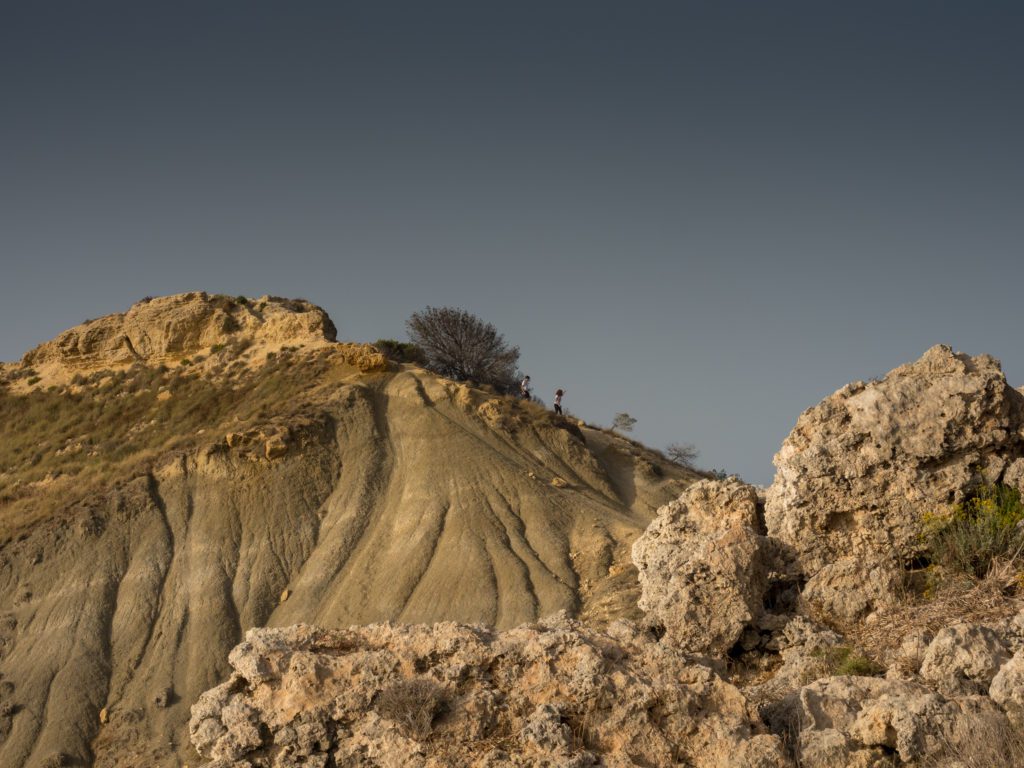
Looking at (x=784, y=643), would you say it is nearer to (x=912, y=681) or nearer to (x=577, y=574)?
(x=912, y=681)

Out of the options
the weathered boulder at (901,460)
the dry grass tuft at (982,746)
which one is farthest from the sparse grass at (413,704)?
the weathered boulder at (901,460)

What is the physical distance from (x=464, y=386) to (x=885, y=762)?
111 ft

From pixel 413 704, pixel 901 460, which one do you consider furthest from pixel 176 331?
pixel 413 704

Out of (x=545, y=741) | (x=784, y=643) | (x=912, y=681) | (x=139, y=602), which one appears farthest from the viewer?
(x=139, y=602)

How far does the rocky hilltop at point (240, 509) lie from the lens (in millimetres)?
28781

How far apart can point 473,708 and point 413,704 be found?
1.46 ft

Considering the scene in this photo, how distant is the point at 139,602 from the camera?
31828 mm

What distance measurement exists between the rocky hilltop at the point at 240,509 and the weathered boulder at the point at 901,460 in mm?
9108

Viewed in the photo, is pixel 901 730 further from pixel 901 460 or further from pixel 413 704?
pixel 901 460

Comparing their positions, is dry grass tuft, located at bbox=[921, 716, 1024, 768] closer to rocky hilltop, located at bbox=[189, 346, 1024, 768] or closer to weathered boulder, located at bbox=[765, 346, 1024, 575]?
rocky hilltop, located at bbox=[189, 346, 1024, 768]

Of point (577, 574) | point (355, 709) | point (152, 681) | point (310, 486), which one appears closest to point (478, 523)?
point (577, 574)

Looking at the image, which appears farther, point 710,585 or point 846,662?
point 710,585

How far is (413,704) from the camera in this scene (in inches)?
283

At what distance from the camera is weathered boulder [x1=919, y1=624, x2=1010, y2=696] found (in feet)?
26.3
